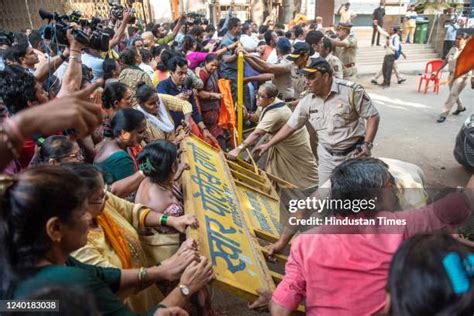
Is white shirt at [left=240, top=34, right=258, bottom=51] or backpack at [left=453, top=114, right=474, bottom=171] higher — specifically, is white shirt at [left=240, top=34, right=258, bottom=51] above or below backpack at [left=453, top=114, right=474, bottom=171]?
above

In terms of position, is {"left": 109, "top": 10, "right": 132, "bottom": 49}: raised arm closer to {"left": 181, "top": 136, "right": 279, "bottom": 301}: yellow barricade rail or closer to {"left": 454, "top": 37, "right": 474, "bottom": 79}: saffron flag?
{"left": 181, "top": 136, "right": 279, "bottom": 301}: yellow barricade rail

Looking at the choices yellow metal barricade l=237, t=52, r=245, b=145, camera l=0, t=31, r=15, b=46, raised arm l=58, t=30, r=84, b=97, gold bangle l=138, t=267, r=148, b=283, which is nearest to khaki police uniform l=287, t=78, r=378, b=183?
yellow metal barricade l=237, t=52, r=245, b=145

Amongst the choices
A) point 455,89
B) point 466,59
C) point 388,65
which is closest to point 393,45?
point 388,65

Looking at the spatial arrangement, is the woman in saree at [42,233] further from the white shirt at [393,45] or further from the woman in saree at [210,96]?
the white shirt at [393,45]

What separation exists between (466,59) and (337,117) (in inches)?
87.4

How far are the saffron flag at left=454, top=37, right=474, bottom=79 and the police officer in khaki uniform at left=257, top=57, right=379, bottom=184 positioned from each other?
1622 mm

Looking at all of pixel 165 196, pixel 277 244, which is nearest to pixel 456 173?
pixel 277 244

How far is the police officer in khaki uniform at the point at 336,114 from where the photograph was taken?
3.43 meters

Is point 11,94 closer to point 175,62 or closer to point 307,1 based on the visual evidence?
point 175,62

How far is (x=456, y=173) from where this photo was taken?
219 inches

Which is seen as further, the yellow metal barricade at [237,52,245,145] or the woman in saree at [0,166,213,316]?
the yellow metal barricade at [237,52,245,145]

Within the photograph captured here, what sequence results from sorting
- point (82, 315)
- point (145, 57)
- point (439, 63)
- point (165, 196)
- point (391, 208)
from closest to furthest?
point (82, 315), point (391, 208), point (165, 196), point (145, 57), point (439, 63)

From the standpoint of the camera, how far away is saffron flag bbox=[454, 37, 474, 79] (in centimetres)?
419

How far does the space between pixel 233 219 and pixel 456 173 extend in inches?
172
